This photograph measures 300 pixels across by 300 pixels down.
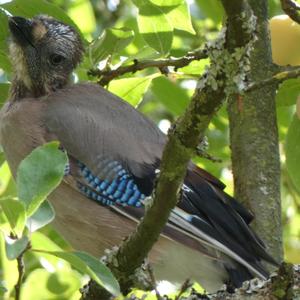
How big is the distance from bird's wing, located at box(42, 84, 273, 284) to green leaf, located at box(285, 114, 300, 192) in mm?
274

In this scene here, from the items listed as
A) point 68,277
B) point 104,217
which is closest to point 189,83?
point 104,217

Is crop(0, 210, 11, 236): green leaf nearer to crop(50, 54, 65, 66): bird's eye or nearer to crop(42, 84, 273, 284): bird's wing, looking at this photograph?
crop(42, 84, 273, 284): bird's wing

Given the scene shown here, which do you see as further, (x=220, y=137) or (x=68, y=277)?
(x=220, y=137)

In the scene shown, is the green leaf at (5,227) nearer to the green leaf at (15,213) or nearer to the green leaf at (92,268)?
the green leaf at (15,213)

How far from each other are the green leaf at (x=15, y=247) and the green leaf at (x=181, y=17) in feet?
6.14

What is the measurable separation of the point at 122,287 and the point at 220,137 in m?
1.50

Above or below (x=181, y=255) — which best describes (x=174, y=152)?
above

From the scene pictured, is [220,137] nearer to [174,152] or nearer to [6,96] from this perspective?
[6,96]

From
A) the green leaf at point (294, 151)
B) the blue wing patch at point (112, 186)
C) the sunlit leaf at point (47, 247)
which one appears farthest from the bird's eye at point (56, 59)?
the green leaf at point (294, 151)

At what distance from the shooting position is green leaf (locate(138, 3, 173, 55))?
12.8ft

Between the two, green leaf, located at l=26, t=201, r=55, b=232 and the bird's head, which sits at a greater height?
green leaf, located at l=26, t=201, r=55, b=232

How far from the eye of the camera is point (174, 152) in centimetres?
266

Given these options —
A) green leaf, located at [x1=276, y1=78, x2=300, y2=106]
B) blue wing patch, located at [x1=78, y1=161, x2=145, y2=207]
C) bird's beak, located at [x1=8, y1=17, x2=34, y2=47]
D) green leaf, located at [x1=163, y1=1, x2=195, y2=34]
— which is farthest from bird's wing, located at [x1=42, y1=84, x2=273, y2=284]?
green leaf, located at [x1=163, y1=1, x2=195, y2=34]

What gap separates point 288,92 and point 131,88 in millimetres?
780
